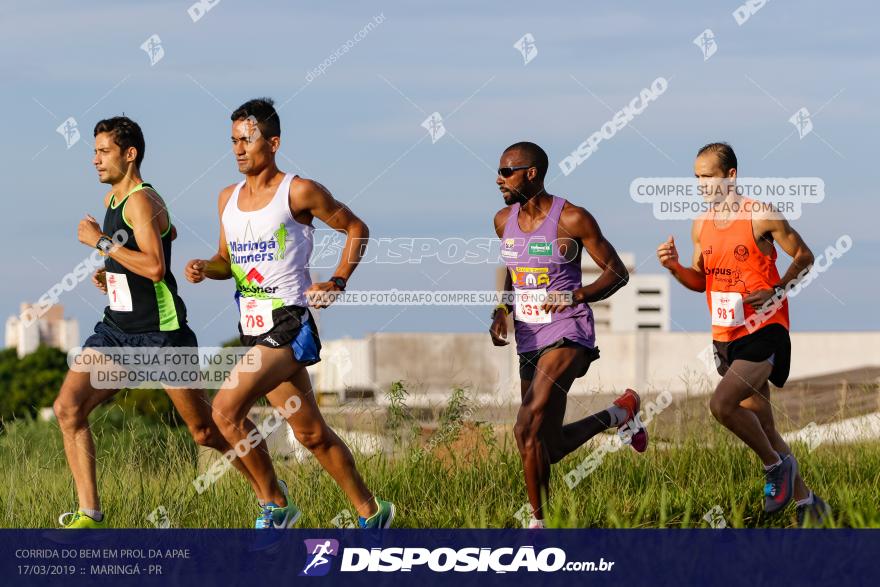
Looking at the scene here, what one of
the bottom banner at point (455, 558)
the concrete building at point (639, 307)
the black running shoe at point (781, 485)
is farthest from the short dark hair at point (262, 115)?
the concrete building at point (639, 307)

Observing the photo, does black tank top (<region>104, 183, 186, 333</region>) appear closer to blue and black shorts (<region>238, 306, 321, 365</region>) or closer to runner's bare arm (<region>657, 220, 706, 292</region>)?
blue and black shorts (<region>238, 306, 321, 365</region>)

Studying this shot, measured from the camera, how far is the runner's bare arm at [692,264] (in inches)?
299

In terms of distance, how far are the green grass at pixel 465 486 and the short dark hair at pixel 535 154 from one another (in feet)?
6.40

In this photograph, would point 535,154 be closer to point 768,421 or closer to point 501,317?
point 501,317

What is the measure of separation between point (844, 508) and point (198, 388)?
4.02 m

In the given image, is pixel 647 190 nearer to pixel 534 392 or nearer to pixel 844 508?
pixel 534 392

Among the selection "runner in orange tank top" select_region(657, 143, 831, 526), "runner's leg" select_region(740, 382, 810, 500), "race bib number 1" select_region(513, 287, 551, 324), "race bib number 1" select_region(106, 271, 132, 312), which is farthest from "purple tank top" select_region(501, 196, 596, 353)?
"race bib number 1" select_region(106, 271, 132, 312)

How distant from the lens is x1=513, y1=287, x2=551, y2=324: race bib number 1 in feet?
24.6

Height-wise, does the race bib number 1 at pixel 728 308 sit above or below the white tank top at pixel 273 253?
below

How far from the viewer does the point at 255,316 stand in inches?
279

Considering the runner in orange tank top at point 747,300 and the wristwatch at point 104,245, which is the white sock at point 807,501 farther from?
the wristwatch at point 104,245

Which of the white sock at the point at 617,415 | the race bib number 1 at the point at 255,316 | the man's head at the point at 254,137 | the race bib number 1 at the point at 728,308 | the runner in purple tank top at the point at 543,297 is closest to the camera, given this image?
the race bib number 1 at the point at 255,316

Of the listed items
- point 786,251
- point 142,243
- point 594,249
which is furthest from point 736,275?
point 142,243

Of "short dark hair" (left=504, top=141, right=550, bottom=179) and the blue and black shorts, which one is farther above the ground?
"short dark hair" (left=504, top=141, right=550, bottom=179)
